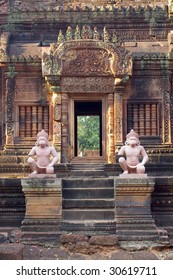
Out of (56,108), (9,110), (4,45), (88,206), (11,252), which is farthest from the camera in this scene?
(4,45)

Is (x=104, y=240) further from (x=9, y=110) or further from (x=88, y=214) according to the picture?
(x=9, y=110)

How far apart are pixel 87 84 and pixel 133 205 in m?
3.97

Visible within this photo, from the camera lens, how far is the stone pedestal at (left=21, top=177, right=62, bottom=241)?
8.33 meters

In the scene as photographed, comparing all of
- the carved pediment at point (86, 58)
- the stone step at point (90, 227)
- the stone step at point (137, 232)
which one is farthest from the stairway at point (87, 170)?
the stone step at point (137, 232)

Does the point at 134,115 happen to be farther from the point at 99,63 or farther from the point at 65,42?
the point at 65,42

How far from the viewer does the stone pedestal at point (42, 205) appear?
27.3 ft

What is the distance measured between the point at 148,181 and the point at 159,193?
65 cm


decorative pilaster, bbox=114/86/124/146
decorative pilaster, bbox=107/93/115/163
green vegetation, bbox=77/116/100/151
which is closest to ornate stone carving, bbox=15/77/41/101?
decorative pilaster, bbox=107/93/115/163

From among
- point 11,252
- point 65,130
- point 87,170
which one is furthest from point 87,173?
point 11,252

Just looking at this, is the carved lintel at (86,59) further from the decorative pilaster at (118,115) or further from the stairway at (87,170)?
the stairway at (87,170)

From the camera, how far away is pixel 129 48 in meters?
12.2

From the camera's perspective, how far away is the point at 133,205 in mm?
8406

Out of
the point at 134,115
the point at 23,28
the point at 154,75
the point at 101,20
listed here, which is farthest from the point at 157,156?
the point at 23,28

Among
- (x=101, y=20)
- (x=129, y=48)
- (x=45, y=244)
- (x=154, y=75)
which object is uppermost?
(x=101, y=20)
